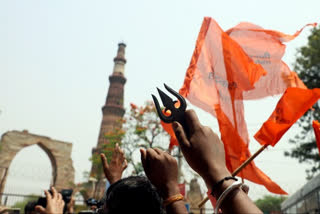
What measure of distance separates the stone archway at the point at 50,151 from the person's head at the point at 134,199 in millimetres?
24856

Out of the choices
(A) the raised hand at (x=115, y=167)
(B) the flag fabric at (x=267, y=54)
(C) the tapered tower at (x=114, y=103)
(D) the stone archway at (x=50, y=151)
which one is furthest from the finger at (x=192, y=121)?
(C) the tapered tower at (x=114, y=103)

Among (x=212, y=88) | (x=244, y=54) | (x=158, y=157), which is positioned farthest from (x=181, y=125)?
(x=244, y=54)

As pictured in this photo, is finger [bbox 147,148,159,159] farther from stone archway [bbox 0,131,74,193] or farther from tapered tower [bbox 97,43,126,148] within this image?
tapered tower [bbox 97,43,126,148]

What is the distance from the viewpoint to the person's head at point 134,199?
1.25m

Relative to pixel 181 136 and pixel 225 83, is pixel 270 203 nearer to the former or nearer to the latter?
pixel 225 83

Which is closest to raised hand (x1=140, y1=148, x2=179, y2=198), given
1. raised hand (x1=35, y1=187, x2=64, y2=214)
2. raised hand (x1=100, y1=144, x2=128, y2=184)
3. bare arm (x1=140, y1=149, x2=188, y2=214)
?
bare arm (x1=140, y1=149, x2=188, y2=214)

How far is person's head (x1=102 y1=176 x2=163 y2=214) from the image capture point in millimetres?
1253

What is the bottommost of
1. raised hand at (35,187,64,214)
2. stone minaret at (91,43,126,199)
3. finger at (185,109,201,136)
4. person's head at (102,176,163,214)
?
raised hand at (35,187,64,214)

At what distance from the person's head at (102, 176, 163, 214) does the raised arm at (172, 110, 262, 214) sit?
37 cm

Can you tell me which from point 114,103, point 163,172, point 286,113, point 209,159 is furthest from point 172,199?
point 114,103

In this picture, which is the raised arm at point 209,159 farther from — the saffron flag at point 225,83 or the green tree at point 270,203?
the green tree at point 270,203

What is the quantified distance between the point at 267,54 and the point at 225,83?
2.62 ft

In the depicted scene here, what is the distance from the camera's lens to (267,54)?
4.14 meters

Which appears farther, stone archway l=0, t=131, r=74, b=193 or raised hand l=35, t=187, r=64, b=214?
stone archway l=0, t=131, r=74, b=193
